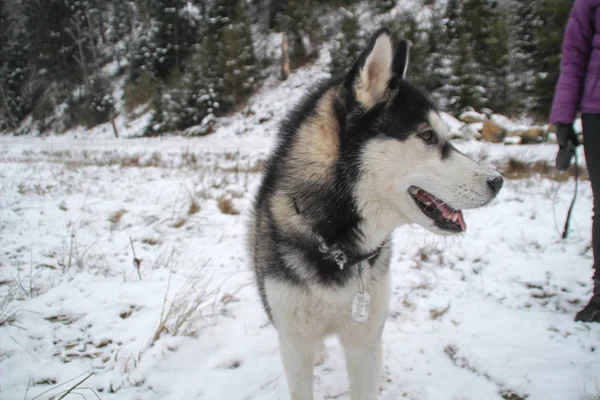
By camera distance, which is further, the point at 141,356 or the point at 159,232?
the point at 159,232

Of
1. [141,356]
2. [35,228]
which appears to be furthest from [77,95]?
[141,356]

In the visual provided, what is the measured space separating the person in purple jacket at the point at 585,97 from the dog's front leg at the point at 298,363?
2.08 metres

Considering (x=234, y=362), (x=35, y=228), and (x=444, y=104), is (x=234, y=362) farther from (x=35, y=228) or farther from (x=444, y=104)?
→ (x=444, y=104)

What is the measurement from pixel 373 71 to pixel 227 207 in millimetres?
3822

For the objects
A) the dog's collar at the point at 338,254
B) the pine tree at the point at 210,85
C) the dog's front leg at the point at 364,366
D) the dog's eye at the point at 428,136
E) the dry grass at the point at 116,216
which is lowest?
the pine tree at the point at 210,85

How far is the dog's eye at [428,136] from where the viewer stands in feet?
5.22

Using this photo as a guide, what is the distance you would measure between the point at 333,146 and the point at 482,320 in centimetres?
200

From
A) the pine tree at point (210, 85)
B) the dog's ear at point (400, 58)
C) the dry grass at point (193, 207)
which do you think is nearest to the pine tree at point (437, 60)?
the pine tree at point (210, 85)

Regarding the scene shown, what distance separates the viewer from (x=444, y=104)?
55.2ft

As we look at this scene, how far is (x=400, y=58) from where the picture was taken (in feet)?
5.80

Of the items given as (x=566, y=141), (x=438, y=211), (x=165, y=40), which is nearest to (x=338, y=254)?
(x=438, y=211)

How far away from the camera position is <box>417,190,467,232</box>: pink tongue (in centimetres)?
156

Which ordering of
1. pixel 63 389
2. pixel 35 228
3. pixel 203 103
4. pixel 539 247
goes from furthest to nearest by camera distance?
pixel 203 103 → pixel 35 228 → pixel 539 247 → pixel 63 389

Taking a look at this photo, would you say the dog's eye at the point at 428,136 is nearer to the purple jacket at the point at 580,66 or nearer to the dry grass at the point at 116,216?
the purple jacket at the point at 580,66
